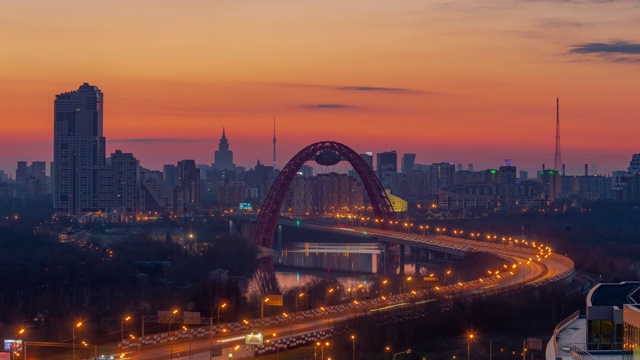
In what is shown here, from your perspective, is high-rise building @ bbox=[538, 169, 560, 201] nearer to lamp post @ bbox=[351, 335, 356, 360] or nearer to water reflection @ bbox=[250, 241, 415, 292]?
water reflection @ bbox=[250, 241, 415, 292]

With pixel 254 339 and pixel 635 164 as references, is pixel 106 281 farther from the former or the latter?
pixel 635 164

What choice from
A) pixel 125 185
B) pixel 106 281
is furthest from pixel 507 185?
pixel 106 281

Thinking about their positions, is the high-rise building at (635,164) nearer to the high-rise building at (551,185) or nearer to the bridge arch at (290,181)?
the high-rise building at (551,185)

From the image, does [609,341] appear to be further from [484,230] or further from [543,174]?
[543,174]

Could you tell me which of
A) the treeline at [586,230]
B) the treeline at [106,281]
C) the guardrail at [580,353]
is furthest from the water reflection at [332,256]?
the guardrail at [580,353]

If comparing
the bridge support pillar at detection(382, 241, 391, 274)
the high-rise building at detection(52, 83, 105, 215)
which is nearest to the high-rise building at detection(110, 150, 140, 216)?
the high-rise building at detection(52, 83, 105, 215)

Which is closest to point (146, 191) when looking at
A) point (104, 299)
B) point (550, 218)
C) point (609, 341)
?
point (550, 218)

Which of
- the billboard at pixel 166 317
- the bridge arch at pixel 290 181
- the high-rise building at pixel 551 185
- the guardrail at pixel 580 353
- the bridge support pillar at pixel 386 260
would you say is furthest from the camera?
the high-rise building at pixel 551 185
